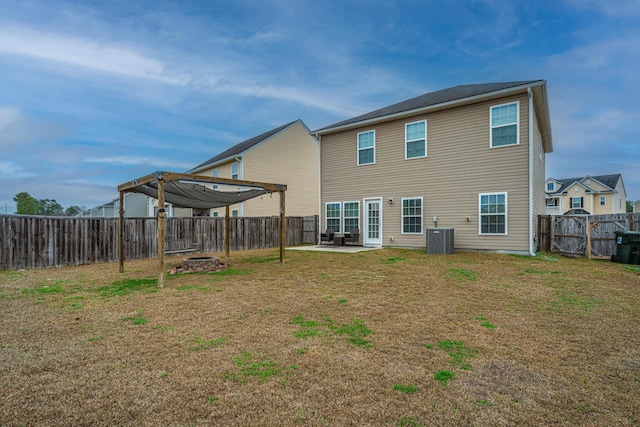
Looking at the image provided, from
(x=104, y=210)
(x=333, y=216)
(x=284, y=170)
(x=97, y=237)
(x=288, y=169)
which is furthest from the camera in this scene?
(x=104, y=210)

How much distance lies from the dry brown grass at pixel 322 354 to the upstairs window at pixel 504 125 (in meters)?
5.86

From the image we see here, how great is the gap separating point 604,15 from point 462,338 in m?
12.9

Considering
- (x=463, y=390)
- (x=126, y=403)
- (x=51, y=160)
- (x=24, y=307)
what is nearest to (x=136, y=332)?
(x=126, y=403)

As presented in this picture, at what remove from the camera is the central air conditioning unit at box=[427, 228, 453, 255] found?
11.2m

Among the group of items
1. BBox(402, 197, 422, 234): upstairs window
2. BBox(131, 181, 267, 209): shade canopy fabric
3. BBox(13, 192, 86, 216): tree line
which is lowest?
BBox(402, 197, 422, 234): upstairs window

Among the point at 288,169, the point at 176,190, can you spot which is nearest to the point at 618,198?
the point at 288,169

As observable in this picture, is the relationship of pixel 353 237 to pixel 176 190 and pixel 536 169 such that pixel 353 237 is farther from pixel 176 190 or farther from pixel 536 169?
pixel 176 190

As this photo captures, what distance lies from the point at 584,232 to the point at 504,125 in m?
4.77

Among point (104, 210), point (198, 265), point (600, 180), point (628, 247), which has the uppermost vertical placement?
point (600, 180)

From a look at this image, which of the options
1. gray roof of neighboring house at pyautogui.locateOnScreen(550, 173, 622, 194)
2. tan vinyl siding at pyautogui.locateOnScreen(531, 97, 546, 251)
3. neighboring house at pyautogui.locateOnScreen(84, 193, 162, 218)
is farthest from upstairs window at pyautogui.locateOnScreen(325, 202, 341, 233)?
gray roof of neighboring house at pyautogui.locateOnScreen(550, 173, 622, 194)

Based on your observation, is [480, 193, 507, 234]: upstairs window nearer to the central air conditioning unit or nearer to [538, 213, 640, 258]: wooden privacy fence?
the central air conditioning unit

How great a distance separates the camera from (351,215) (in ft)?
48.4

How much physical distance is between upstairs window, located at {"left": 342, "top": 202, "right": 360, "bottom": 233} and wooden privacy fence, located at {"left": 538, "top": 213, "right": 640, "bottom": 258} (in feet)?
23.5

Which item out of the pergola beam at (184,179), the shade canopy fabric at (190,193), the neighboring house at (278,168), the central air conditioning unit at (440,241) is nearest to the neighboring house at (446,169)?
the central air conditioning unit at (440,241)
